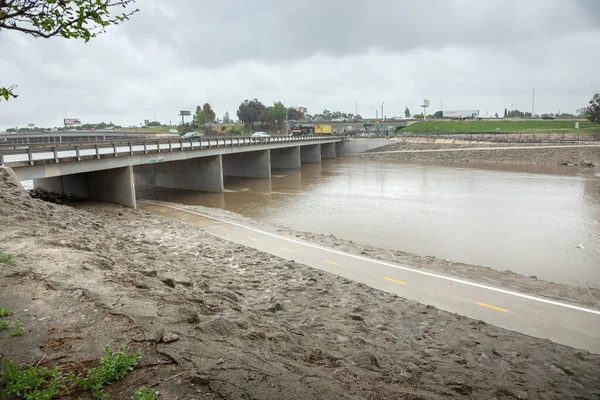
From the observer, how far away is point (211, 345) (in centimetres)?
592

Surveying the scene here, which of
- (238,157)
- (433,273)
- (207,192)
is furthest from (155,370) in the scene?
(238,157)

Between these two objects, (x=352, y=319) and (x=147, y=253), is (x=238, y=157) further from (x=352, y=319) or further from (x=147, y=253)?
(x=352, y=319)

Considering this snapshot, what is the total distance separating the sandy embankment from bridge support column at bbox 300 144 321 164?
2410 inches

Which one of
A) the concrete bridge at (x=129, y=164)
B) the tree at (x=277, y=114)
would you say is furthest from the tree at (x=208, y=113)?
the concrete bridge at (x=129, y=164)

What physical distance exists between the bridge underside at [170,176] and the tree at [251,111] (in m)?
65.3

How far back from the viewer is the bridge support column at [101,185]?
86.5 feet

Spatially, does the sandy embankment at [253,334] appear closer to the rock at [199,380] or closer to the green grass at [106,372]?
the rock at [199,380]

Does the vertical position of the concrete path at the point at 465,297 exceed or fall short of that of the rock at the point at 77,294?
it falls short

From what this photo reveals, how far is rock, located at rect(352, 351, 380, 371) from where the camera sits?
21.1 ft

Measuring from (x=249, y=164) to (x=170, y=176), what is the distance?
Answer: 12.4 metres

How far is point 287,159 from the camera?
Answer: 2486 inches

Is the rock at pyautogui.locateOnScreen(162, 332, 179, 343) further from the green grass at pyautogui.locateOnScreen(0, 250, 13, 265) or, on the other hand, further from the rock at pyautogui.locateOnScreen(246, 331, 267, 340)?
the green grass at pyautogui.locateOnScreen(0, 250, 13, 265)

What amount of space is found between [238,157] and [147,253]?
39091 millimetres

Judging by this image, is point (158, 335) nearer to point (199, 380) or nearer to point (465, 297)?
point (199, 380)
